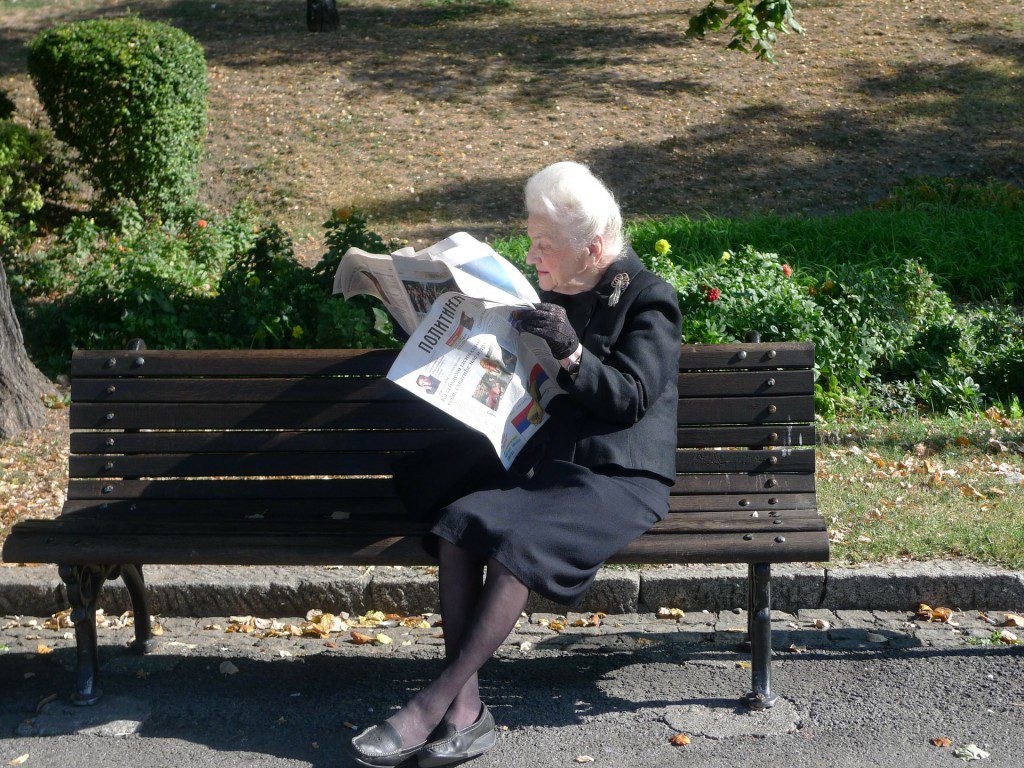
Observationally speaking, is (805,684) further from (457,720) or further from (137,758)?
(137,758)

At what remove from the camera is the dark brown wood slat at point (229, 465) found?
12.5 feet

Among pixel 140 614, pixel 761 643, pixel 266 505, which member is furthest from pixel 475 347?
pixel 140 614

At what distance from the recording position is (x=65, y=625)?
4.10 metres

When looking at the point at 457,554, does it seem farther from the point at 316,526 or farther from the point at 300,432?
the point at 300,432

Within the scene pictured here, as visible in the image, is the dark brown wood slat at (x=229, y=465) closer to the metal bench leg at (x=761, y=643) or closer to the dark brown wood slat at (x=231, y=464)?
the dark brown wood slat at (x=231, y=464)

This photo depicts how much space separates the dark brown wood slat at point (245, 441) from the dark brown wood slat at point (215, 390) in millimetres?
117

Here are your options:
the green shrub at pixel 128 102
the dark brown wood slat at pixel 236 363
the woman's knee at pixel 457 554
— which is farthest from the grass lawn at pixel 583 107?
the woman's knee at pixel 457 554

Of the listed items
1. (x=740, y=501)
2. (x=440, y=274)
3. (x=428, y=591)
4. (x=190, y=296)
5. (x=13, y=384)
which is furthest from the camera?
(x=190, y=296)

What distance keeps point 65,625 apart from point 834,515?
299cm

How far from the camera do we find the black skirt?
10.3 feet

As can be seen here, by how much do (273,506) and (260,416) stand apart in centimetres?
30

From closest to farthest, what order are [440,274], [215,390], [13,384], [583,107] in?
[440,274] < [215,390] < [13,384] < [583,107]

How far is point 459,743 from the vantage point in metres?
3.06

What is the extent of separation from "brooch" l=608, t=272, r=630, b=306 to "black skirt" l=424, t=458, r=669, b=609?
0.53m
